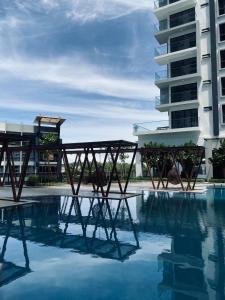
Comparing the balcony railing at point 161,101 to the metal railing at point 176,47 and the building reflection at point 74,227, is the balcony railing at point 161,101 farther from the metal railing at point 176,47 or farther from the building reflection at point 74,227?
the building reflection at point 74,227

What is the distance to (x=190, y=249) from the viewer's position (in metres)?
8.96

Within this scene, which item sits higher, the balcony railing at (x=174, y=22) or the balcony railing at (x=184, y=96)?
the balcony railing at (x=174, y=22)

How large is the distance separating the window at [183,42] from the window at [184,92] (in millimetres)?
5784

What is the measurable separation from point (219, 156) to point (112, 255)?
104 ft

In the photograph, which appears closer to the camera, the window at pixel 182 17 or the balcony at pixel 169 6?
the balcony at pixel 169 6

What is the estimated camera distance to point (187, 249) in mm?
8961

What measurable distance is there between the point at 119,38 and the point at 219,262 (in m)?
22.2

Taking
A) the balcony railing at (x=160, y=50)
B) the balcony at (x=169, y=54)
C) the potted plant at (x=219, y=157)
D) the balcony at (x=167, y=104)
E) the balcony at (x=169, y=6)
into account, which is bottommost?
the potted plant at (x=219, y=157)

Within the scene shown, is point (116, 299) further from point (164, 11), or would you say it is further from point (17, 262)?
point (164, 11)

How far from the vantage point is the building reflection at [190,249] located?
20.6ft

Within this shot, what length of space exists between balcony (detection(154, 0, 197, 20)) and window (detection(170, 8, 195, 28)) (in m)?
0.53

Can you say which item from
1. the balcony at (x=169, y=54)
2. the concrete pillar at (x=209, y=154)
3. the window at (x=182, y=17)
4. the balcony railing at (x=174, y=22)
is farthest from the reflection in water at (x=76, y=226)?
the window at (x=182, y=17)

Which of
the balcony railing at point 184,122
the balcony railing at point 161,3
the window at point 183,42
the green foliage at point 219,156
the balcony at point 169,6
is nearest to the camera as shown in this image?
the green foliage at point 219,156

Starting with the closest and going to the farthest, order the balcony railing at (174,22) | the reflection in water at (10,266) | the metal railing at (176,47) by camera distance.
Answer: the reflection in water at (10,266) < the metal railing at (176,47) < the balcony railing at (174,22)
